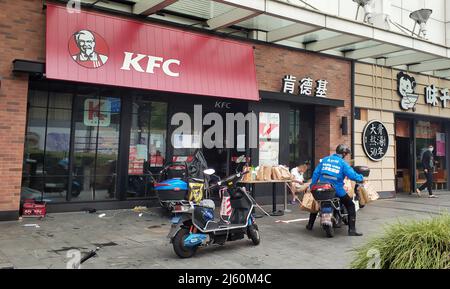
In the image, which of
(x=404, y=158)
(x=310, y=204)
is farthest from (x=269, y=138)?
(x=404, y=158)

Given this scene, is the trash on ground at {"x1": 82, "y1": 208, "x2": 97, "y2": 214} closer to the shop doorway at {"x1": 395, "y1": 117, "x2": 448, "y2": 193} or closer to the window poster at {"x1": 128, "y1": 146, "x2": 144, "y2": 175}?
the window poster at {"x1": 128, "y1": 146, "x2": 144, "y2": 175}

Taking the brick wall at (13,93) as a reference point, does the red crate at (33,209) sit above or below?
below

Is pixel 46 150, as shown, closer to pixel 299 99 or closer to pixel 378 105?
pixel 299 99

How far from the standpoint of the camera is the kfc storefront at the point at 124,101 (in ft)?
27.2

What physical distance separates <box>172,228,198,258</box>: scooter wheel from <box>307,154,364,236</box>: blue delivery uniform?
3138mm

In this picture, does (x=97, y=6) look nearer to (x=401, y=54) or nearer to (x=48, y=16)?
(x=48, y=16)

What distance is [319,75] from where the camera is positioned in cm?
1281

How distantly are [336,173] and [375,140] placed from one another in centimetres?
742

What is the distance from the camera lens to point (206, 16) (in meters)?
10.4

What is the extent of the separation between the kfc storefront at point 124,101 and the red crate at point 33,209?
0.99 ft

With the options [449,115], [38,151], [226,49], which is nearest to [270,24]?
[226,49]

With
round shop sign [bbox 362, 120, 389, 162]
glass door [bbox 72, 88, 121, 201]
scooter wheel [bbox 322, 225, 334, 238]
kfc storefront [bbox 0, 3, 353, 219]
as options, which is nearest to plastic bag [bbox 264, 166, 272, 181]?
kfc storefront [bbox 0, 3, 353, 219]

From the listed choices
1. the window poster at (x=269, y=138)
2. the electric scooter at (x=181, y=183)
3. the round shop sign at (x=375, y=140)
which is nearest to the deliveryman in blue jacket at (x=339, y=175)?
the electric scooter at (x=181, y=183)

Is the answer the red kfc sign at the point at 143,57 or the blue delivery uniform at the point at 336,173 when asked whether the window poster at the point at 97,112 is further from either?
the blue delivery uniform at the point at 336,173
